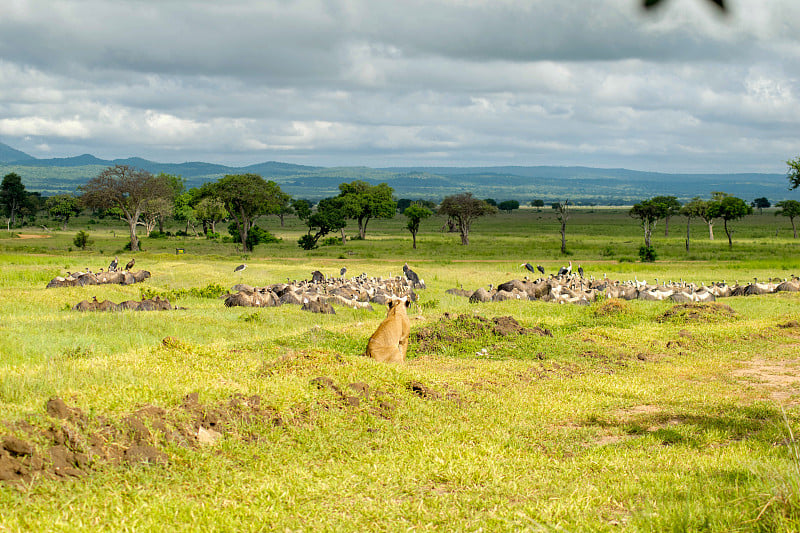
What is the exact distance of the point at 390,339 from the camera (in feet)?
40.3

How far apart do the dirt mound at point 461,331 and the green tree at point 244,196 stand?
42486 mm

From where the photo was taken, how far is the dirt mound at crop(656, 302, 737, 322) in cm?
1764

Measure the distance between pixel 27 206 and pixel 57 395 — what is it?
10237 cm

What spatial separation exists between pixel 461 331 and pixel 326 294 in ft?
27.6

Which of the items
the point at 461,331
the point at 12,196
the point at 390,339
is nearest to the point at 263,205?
the point at 461,331

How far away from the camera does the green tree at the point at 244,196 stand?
187ft

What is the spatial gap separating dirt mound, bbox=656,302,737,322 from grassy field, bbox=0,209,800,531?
1.58m

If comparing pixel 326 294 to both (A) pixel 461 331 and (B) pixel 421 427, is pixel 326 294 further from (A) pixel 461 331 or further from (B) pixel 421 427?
(B) pixel 421 427

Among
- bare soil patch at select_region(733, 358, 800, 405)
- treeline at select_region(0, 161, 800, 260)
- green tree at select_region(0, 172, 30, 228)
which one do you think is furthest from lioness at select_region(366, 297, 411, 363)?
green tree at select_region(0, 172, 30, 228)

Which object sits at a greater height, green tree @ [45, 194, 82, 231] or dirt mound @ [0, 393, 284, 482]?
green tree @ [45, 194, 82, 231]

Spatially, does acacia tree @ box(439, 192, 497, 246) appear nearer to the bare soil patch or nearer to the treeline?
the treeline

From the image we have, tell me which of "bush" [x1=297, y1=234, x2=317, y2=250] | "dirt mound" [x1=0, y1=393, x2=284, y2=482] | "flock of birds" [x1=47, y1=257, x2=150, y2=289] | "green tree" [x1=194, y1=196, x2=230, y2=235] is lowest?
"bush" [x1=297, y1=234, x2=317, y2=250]

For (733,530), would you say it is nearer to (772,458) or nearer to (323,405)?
(772,458)

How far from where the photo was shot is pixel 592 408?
9.36 metres
